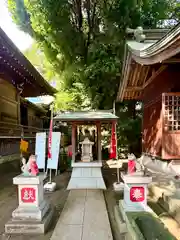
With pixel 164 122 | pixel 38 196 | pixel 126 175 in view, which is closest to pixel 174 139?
pixel 164 122

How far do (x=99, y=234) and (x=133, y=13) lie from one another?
11.6 m

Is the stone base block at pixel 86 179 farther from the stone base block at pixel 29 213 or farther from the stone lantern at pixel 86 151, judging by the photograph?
the stone base block at pixel 29 213

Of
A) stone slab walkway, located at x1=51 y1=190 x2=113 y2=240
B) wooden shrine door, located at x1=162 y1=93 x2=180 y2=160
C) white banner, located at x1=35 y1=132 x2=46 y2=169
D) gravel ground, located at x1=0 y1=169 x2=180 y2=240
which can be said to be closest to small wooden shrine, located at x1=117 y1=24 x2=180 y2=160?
wooden shrine door, located at x1=162 y1=93 x2=180 y2=160

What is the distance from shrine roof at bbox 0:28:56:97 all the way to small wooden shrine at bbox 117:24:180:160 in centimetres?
311

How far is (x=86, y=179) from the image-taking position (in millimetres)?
7609

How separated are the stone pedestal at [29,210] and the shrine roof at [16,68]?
10.4 feet

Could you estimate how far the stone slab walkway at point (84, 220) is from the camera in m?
3.88

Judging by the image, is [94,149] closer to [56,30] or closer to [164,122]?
[164,122]

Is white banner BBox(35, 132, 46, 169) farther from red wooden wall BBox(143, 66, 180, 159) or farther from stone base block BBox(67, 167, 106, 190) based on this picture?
red wooden wall BBox(143, 66, 180, 159)

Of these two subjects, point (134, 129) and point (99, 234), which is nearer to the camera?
point (99, 234)

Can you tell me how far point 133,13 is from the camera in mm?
12406

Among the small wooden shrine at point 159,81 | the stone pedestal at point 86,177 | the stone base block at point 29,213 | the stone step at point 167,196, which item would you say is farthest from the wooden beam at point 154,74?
the stone base block at point 29,213

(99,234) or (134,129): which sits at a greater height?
(134,129)

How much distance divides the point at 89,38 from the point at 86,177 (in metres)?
9.32
